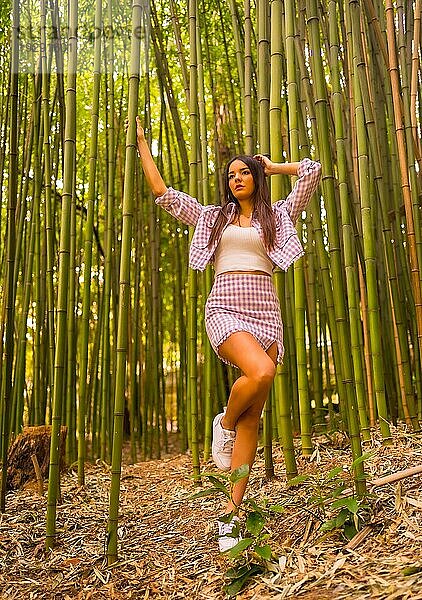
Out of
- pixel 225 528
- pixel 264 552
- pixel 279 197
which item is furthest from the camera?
pixel 279 197

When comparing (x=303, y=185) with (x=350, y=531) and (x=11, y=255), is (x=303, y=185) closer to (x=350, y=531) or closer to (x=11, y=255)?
(x=350, y=531)

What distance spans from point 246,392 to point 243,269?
14.3 inches

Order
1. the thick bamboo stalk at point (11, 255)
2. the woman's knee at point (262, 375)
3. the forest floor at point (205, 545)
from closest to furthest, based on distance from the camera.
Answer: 1. the forest floor at point (205, 545)
2. the woman's knee at point (262, 375)
3. the thick bamboo stalk at point (11, 255)

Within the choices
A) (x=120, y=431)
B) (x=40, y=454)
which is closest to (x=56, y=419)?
(x=120, y=431)

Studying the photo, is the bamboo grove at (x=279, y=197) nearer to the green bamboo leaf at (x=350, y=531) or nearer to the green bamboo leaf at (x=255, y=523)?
the green bamboo leaf at (x=350, y=531)

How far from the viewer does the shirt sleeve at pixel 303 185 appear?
6.22 ft

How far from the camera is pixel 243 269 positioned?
6.09 ft

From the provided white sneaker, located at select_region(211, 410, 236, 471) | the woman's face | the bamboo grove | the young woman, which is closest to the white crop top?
the young woman

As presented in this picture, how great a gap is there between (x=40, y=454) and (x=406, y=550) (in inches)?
68.3

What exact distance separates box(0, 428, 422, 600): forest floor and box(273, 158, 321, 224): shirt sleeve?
2.56 ft

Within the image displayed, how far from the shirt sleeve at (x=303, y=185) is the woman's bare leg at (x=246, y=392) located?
1.37 feet

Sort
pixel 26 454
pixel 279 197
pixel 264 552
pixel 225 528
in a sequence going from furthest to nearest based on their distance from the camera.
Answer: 1. pixel 26 454
2. pixel 279 197
3. pixel 225 528
4. pixel 264 552

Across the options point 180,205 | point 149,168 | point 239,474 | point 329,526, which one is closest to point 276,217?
point 180,205

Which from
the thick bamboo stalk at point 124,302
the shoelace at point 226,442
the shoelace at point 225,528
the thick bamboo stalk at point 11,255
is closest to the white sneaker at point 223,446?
the shoelace at point 226,442
